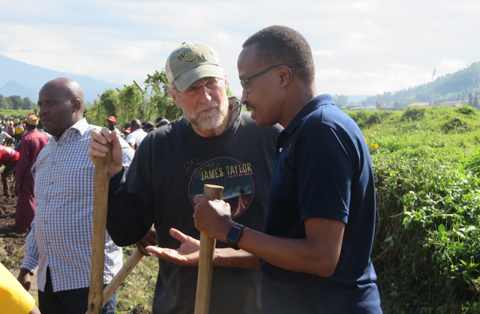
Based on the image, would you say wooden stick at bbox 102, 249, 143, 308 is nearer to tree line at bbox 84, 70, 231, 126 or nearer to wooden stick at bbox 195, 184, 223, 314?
wooden stick at bbox 195, 184, 223, 314

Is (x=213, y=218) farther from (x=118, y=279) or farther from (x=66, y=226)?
(x=66, y=226)

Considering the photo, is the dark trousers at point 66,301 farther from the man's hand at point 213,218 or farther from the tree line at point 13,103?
the tree line at point 13,103

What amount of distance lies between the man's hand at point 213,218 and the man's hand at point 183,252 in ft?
1.02

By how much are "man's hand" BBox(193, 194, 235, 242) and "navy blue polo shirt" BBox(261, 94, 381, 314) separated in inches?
6.9

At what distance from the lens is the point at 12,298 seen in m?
1.35

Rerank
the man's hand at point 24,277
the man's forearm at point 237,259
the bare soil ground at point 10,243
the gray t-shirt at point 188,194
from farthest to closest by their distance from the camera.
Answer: the bare soil ground at point 10,243
the man's hand at point 24,277
the gray t-shirt at point 188,194
the man's forearm at point 237,259

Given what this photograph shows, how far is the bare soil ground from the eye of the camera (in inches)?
255

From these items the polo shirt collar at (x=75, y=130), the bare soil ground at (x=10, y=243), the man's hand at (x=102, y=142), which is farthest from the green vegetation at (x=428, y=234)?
the bare soil ground at (x=10, y=243)

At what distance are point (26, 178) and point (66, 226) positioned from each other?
4525 mm

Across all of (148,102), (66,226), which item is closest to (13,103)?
(148,102)

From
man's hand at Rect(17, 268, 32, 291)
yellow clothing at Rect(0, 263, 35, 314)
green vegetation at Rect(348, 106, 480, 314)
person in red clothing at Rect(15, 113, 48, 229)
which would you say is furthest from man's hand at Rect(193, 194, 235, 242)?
person in red clothing at Rect(15, 113, 48, 229)

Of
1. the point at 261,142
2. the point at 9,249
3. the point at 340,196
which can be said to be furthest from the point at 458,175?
the point at 9,249

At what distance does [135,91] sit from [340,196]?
1970cm

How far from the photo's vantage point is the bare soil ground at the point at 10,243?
6469 millimetres
